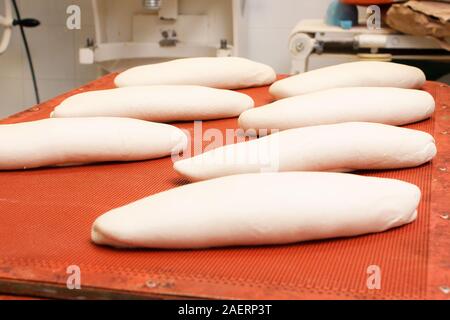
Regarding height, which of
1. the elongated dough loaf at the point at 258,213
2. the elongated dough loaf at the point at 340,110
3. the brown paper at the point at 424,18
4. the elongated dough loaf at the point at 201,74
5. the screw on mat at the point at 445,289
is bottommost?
the screw on mat at the point at 445,289

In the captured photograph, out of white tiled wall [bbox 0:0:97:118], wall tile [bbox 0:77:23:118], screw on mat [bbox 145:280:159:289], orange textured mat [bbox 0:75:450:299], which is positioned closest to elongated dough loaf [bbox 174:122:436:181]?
orange textured mat [bbox 0:75:450:299]

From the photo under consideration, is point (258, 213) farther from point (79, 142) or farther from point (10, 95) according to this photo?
point (10, 95)

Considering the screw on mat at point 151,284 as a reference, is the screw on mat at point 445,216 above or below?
below

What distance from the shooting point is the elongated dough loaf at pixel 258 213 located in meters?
0.70

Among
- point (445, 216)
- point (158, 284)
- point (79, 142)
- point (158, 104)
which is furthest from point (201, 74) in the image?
point (158, 284)

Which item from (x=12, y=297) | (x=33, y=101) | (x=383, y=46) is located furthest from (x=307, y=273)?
(x=33, y=101)

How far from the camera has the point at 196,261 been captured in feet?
2.21

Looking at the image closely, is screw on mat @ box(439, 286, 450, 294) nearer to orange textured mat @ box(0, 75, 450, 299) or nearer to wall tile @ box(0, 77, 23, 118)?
orange textured mat @ box(0, 75, 450, 299)

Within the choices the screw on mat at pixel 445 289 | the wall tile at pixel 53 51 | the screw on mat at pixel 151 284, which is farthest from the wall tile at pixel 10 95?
the screw on mat at pixel 445 289

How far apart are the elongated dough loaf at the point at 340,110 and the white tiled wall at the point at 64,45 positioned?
1.33m

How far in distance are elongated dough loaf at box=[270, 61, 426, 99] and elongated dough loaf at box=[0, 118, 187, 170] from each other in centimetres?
48

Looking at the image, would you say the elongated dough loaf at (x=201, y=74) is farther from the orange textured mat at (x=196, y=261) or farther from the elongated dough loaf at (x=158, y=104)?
the orange textured mat at (x=196, y=261)

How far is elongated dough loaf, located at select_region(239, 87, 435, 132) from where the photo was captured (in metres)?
1.18
